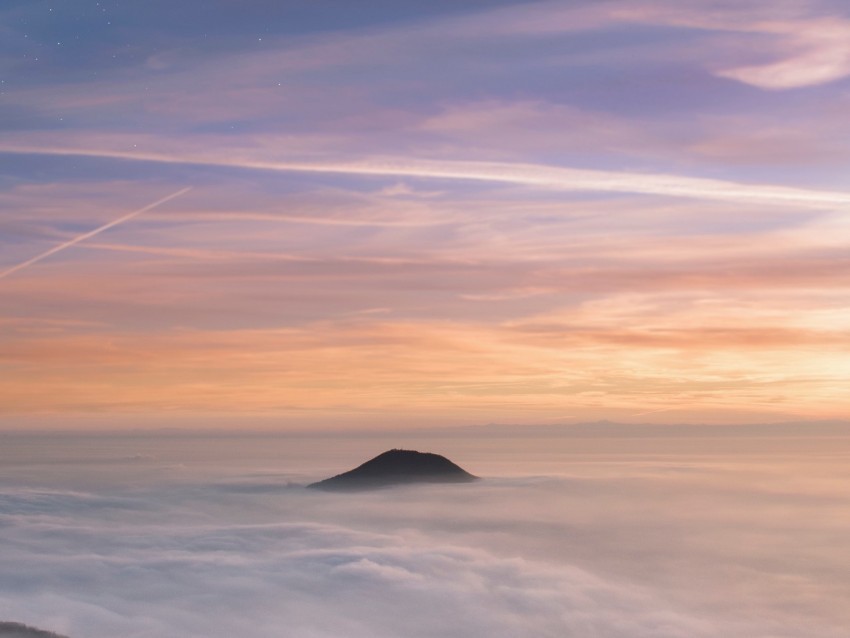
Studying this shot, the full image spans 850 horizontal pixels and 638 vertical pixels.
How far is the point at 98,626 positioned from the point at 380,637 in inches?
2275

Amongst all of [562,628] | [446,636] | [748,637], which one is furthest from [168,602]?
[748,637]

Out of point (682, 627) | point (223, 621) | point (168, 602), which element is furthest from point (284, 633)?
point (682, 627)

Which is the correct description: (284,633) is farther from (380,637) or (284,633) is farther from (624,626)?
(624,626)

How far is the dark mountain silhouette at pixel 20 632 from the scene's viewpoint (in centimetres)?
14912

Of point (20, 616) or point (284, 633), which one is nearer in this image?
point (20, 616)

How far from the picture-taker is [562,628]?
199750 mm

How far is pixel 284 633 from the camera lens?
625ft

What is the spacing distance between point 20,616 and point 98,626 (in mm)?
14716

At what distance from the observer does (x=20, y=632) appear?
152m

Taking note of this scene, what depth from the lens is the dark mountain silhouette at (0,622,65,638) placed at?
489 feet

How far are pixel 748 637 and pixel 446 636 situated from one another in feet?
222

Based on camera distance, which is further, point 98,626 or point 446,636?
point 446,636

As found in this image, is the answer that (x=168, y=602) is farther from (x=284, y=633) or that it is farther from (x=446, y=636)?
(x=446, y=636)

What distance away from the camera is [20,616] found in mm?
170125
